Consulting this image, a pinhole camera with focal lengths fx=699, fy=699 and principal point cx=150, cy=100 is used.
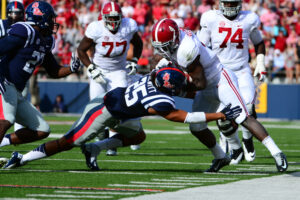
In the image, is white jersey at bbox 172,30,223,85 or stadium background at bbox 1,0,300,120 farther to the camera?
stadium background at bbox 1,0,300,120

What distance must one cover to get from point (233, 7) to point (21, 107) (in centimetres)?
269

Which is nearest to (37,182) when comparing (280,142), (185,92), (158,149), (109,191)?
(109,191)

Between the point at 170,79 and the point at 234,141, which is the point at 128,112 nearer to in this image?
the point at 170,79

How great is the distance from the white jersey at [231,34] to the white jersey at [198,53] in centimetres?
142

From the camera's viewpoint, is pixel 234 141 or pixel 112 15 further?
pixel 112 15

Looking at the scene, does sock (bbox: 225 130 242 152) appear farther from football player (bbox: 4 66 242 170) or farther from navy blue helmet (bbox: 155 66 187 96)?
navy blue helmet (bbox: 155 66 187 96)

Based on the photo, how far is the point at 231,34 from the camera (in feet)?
25.7

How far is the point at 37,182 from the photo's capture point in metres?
5.52

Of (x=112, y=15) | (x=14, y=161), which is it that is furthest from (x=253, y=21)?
(x=14, y=161)

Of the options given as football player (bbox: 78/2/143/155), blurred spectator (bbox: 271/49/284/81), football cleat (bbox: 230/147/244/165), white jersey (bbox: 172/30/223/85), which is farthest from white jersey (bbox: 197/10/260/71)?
blurred spectator (bbox: 271/49/284/81)

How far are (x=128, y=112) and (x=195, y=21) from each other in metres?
11.5

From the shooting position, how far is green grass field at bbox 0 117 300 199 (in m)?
5.05

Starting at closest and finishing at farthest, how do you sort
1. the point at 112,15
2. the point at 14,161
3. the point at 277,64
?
the point at 14,161
the point at 112,15
the point at 277,64

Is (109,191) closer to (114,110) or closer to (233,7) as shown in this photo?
(114,110)
